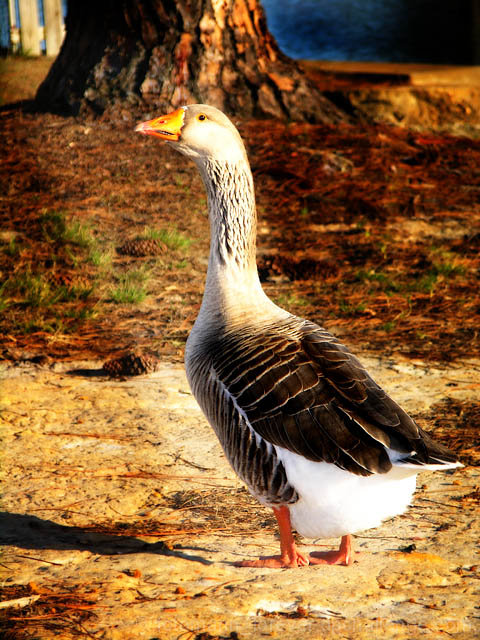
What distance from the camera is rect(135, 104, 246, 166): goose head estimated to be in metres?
3.62

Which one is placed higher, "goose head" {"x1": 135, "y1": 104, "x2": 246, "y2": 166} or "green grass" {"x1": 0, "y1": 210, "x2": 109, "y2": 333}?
"goose head" {"x1": 135, "y1": 104, "x2": 246, "y2": 166}

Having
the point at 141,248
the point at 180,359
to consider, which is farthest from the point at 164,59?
the point at 180,359

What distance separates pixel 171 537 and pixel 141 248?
3948mm

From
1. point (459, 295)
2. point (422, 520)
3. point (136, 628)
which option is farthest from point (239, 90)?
point (136, 628)

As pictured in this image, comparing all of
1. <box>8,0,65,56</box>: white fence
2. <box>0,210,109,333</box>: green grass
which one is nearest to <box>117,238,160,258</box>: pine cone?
<box>0,210,109,333</box>: green grass

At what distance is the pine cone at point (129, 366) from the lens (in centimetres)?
497

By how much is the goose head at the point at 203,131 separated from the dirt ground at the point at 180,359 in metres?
1.62

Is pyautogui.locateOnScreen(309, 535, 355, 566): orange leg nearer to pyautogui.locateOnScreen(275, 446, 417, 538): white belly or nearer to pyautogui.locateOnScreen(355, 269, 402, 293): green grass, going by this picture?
pyautogui.locateOnScreen(275, 446, 417, 538): white belly

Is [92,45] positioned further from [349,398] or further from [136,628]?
[136,628]

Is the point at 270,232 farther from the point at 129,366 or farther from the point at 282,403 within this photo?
the point at 282,403

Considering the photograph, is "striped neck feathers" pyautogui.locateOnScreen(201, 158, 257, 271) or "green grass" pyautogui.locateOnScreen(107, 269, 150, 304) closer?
"striped neck feathers" pyautogui.locateOnScreen(201, 158, 257, 271)

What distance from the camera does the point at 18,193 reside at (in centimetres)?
804

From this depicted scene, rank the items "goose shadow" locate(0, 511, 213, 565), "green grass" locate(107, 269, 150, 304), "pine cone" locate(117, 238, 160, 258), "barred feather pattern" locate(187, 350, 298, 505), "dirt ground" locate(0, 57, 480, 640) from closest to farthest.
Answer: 1. "dirt ground" locate(0, 57, 480, 640)
2. "barred feather pattern" locate(187, 350, 298, 505)
3. "goose shadow" locate(0, 511, 213, 565)
4. "green grass" locate(107, 269, 150, 304)
5. "pine cone" locate(117, 238, 160, 258)

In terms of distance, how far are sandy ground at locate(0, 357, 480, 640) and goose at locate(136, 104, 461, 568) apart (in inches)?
9.7
